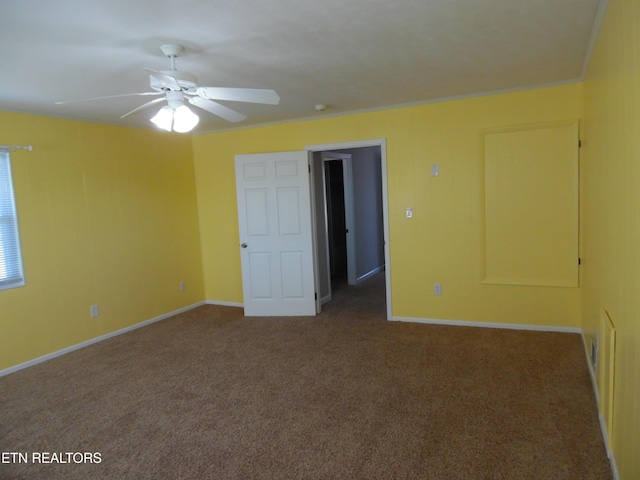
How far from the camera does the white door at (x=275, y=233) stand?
492cm

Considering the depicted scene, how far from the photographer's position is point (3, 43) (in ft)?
7.61

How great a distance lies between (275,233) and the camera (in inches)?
198

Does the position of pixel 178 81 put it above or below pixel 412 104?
below

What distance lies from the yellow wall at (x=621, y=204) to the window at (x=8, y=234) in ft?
14.7

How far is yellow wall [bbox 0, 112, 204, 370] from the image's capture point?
3.78 meters

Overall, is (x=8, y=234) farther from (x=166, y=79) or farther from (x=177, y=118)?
(x=166, y=79)

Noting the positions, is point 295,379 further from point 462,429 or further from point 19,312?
point 19,312

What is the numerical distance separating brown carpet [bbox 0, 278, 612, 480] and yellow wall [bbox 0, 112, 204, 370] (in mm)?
437

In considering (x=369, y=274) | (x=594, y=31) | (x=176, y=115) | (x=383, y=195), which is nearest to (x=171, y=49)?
(x=176, y=115)

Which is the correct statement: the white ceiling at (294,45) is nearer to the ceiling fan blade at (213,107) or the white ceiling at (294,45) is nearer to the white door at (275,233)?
the ceiling fan blade at (213,107)

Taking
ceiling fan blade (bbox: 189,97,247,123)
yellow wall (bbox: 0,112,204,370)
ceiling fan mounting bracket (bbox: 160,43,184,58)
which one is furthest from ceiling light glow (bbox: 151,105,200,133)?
yellow wall (bbox: 0,112,204,370)

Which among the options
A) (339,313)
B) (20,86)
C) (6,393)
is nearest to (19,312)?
(6,393)

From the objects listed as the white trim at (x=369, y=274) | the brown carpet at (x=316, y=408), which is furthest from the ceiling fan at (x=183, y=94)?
the white trim at (x=369, y=274)

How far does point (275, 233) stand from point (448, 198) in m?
2.06
